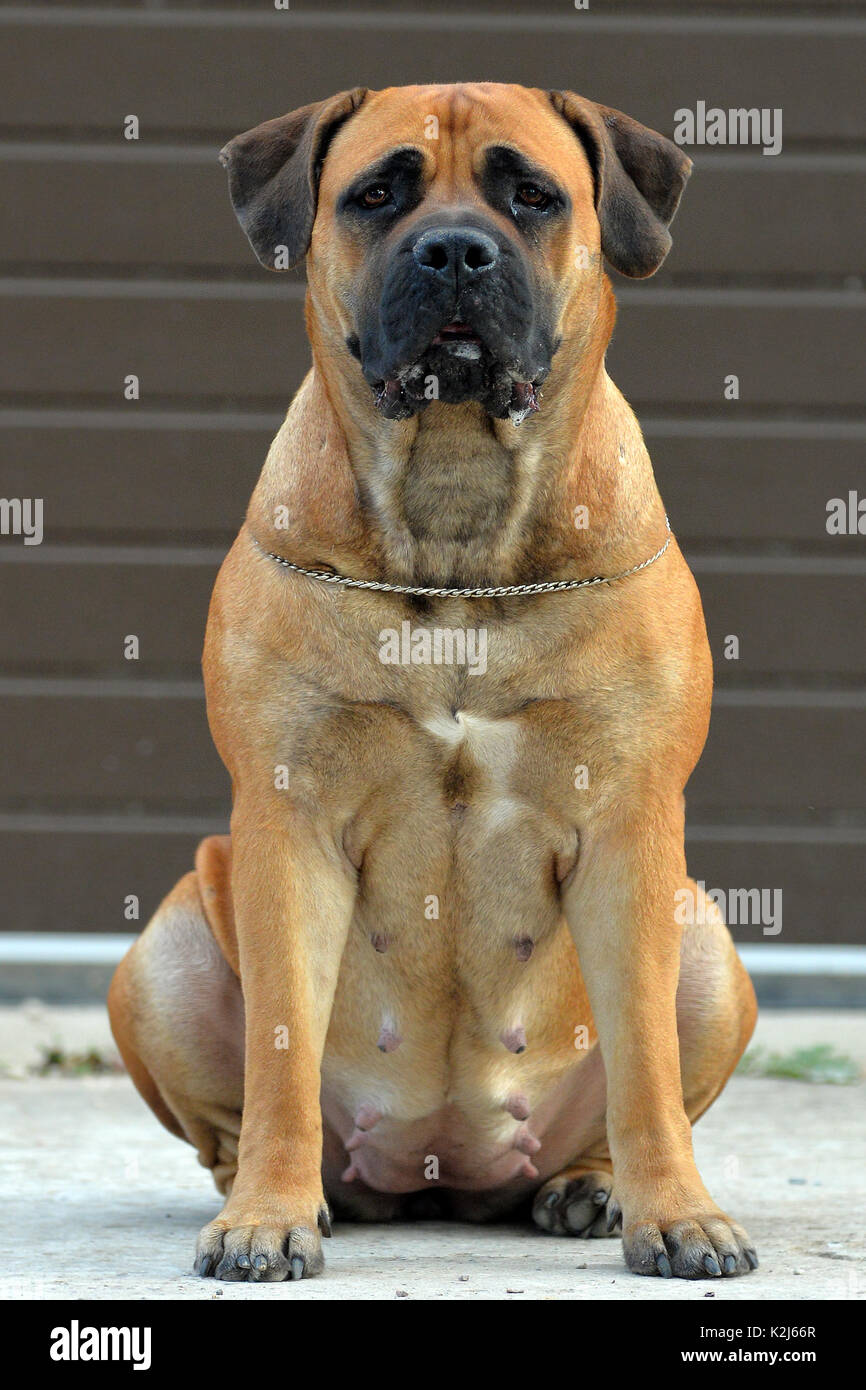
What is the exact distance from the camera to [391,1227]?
11.8ft

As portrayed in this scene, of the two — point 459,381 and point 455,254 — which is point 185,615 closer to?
point 459,381

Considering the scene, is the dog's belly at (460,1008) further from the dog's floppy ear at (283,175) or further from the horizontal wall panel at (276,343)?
the horizontal wall panel at (276,343)

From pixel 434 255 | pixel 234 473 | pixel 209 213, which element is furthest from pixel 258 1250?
pixel 209 213

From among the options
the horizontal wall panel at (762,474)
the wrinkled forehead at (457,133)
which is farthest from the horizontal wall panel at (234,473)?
the wrinkled forehead at (457,133)

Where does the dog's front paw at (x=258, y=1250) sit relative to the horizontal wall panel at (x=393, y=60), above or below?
below

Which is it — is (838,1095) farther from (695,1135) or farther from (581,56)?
(581,56)

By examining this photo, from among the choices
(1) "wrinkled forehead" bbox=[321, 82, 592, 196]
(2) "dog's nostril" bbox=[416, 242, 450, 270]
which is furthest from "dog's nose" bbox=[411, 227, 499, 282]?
(1) "wrinkled forehead" bbox=[321, 82, 592, 196]

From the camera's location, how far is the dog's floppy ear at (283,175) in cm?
329

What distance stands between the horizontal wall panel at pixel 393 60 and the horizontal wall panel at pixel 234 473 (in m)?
0.91

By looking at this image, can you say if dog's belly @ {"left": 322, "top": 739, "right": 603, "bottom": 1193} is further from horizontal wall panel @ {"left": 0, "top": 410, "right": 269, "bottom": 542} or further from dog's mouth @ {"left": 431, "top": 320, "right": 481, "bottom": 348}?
horizontal wall panel @ {"left": 0, "top": 410, "right": 269, "bottom": 542}

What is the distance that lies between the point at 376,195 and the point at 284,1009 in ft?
4.34

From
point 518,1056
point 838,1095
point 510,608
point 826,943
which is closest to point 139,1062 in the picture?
point 518,1056

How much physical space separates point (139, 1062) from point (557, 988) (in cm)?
83
